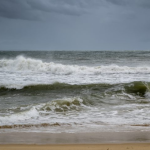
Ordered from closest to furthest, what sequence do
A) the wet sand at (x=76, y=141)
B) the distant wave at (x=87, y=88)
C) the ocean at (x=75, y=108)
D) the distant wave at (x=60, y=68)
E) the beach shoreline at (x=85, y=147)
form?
the beach shoreline at (x=85, y=147)
the wet sand at (x=76, y=141)
the ocean at (x=75, y=108)
the distant wave at (x=87, y=88)
the distant wave at (x=60, y=68)

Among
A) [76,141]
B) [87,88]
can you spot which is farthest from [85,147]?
[87,88]

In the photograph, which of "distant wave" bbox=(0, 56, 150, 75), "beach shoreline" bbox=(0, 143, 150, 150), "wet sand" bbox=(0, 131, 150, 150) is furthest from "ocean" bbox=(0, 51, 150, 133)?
"distant wave" bbox=(0, 56, 150, 75)

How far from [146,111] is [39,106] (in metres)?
3.86

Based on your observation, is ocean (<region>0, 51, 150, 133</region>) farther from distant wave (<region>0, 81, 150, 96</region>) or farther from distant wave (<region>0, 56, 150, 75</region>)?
distant wave (<region>0, 56, 150, 75</region>)

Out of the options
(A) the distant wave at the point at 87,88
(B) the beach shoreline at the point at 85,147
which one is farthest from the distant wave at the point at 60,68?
(B) the beach shoreline at the point at 85,147

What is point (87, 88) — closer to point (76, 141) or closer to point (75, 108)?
point (75, 108)

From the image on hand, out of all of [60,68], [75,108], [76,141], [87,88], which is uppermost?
[60,68]

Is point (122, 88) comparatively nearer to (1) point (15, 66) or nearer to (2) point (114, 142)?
(2) point (114, 142)

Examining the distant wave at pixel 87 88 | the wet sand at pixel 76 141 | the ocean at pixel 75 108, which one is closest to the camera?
the wet sand at pixel 76 141

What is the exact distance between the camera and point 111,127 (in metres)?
6.96

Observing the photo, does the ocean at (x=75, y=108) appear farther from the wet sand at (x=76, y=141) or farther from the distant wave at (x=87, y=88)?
the wet sand at (x=76, y=141)

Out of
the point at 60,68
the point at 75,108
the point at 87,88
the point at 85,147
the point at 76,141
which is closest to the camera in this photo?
the point at 85,147

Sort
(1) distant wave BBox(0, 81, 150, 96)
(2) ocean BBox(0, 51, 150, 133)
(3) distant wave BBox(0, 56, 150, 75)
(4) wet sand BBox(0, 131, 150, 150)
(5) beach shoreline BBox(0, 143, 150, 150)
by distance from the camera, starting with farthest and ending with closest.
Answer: (3) distant wave BBox(0, 56, 150, 75) → (1) distant wave BBox(0, 81, 150, 96) → (2) ocean BBox(0, 51, 150, 133) → (4) wet sand BBox(0, 131, 150, 150) → (5) beach shoreline BBox(0, 143, 150, 150)

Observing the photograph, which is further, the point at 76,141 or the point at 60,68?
the point at 60,68
